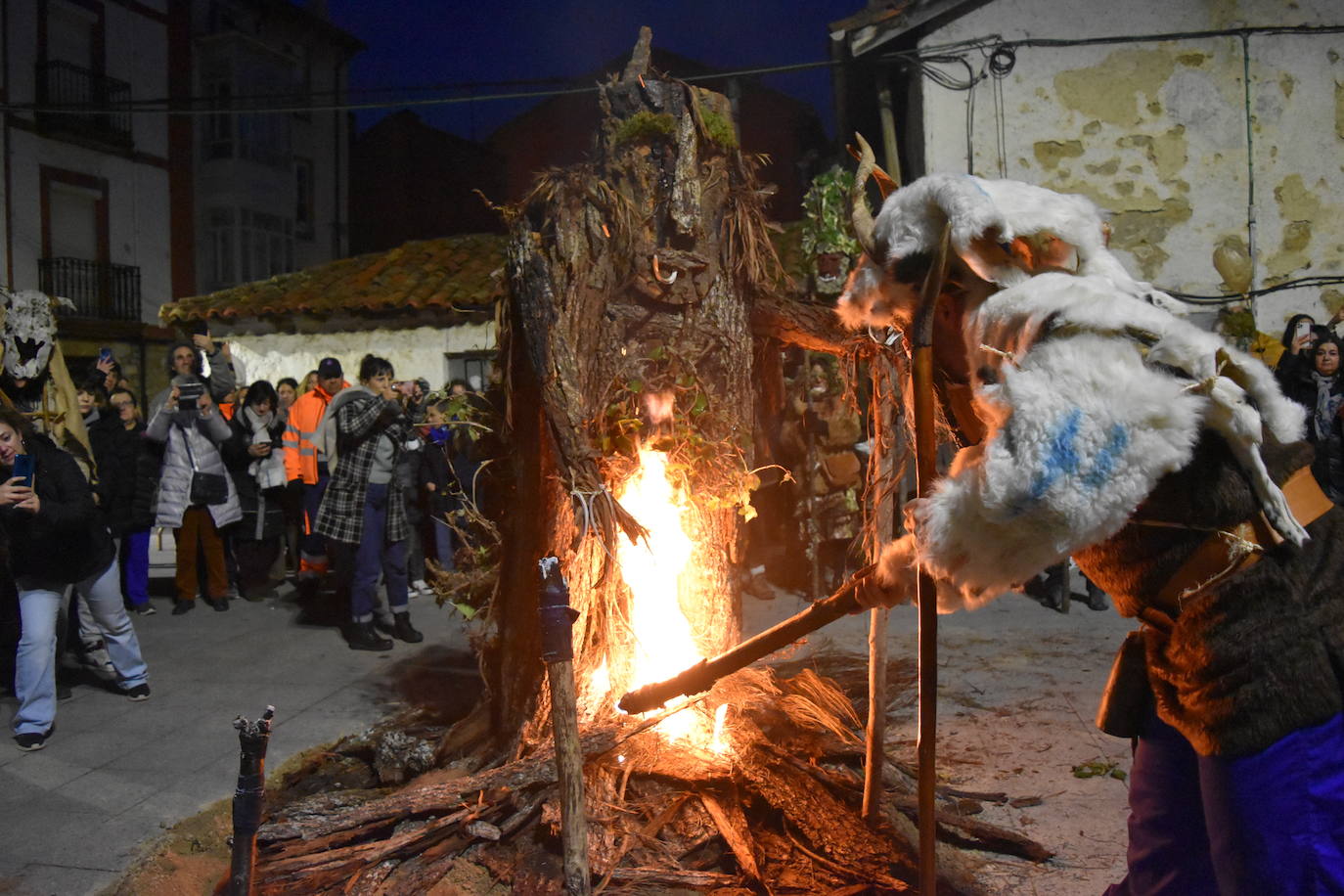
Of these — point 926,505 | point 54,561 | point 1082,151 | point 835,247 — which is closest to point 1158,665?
point 926,505

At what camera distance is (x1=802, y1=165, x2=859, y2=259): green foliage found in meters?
9.03

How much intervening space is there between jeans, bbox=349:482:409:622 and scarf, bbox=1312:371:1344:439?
6959 millimetres

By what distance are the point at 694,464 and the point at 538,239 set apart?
1172 mm

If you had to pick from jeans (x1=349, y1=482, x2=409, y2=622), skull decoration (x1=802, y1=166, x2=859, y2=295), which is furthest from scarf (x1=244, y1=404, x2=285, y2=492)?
skull decoration (x1=802, y1=166, x2=859, y2=295)

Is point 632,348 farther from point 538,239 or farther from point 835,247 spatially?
point 835,247

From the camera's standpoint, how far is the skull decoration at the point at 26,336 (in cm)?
605

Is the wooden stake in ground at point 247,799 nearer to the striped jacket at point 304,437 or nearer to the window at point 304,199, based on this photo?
the striped jacket at point 304,437

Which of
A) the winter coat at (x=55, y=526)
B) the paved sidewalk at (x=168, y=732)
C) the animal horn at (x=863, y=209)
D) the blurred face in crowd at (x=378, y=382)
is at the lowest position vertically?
the paved sidewalk at (x=168, y=732)

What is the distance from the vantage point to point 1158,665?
2.11 meters

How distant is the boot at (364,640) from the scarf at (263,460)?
214cm

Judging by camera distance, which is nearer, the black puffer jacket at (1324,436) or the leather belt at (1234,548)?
the leather belt at (1234,548)

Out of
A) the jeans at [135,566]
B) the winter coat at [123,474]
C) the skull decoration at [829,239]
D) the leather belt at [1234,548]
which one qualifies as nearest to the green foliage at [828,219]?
the skull decoration at [829,239]

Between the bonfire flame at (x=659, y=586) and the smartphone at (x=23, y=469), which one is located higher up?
the smartphone at (x=23, y=469)

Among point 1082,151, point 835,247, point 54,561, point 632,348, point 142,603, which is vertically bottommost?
point 142,603
